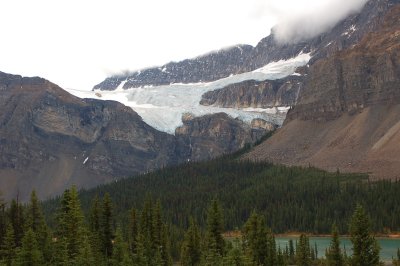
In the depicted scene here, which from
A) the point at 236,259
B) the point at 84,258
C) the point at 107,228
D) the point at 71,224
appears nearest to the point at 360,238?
the point at 236,259

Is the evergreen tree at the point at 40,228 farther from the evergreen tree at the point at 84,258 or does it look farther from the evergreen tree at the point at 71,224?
the evergreen tree at the point at 84,258

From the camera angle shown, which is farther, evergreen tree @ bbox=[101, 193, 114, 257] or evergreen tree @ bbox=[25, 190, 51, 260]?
evergreen tree @ bbox=[101, 193, 114, 257]

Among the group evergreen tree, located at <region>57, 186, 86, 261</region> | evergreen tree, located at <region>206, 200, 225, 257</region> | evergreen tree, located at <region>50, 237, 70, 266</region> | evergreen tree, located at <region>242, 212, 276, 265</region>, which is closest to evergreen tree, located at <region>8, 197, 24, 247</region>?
evergreen tree, located at <region>57, 186, 86, 261</region>

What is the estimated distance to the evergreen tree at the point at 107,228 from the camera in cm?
9256

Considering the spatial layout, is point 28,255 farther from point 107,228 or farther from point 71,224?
point 107,228

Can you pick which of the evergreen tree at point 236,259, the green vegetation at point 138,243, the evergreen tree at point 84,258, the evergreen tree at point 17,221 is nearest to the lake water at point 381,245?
the green vegetation at point 138,243

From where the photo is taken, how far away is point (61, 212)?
82688 mm

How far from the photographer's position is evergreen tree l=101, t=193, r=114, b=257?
304 ft

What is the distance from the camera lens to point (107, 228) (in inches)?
3671

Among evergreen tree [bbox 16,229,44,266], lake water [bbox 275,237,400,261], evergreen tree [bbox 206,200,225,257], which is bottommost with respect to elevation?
lake water [bbox 275,237,400,261]

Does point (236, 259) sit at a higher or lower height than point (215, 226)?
lower

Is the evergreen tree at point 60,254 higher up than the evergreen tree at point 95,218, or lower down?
lower down

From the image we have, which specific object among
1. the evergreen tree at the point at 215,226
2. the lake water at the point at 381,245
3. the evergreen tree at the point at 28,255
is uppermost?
the evergreen tree at the point at 215,226

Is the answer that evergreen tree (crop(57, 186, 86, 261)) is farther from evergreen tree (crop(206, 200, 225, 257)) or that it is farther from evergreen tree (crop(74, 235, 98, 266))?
evergreen tree (crop(206, 200, 225, 257))
